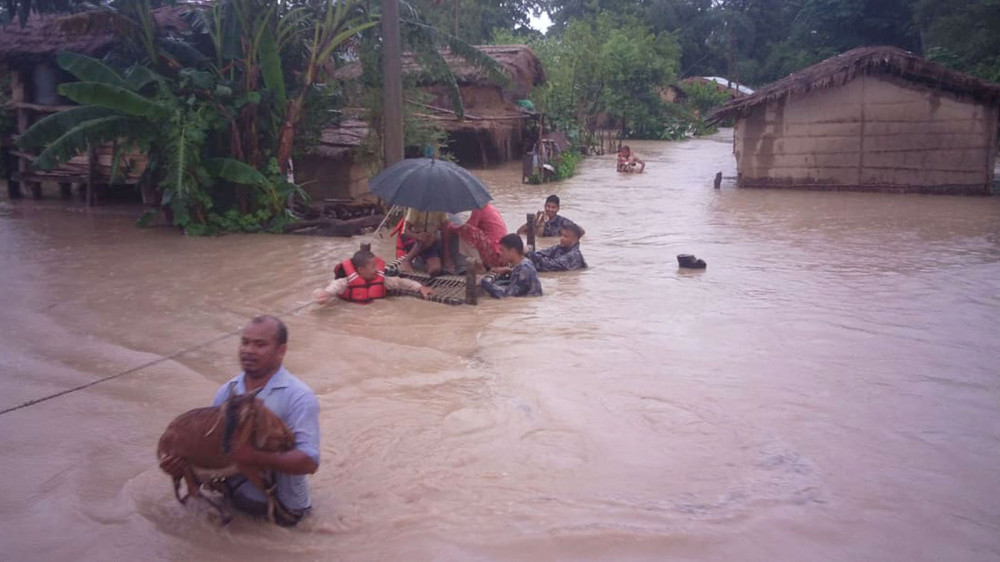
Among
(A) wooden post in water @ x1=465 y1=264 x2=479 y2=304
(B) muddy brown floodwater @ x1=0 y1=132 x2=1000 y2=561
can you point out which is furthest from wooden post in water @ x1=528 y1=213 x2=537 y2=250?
(A) wooden post in water @ x1=465 y1=264 x2=479 y2=304

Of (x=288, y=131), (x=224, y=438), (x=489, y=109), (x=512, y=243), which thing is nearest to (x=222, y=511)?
(x=224, y=438)

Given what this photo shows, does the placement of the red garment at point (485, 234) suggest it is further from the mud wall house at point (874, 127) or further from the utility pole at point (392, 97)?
the mud wall house at point (874, 127)

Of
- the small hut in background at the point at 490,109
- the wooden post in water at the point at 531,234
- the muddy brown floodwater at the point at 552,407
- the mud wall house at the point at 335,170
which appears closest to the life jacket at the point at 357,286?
the muddy brown floodwater at the point at 552,407

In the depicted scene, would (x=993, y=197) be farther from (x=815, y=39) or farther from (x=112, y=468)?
(x=815, y=39)

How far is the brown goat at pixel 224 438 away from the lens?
3600 millimetres

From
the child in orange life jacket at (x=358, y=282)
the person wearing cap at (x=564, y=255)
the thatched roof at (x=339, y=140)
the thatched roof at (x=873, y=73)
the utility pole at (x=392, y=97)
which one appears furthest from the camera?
the thatched roof at (x=873, y=73)

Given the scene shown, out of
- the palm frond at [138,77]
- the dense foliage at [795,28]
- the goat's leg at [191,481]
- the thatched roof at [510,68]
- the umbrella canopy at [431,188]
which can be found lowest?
the goat's leg at [191,481]

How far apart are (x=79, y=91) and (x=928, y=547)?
1044 cm

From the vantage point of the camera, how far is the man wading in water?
3723 mm

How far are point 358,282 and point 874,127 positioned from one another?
14635mm

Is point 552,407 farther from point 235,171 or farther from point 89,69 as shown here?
point 89,69

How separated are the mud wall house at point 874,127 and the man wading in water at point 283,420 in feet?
55.9

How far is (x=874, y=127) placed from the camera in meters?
18.8

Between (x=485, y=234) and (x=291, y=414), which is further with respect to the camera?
(x=485, y=234)
